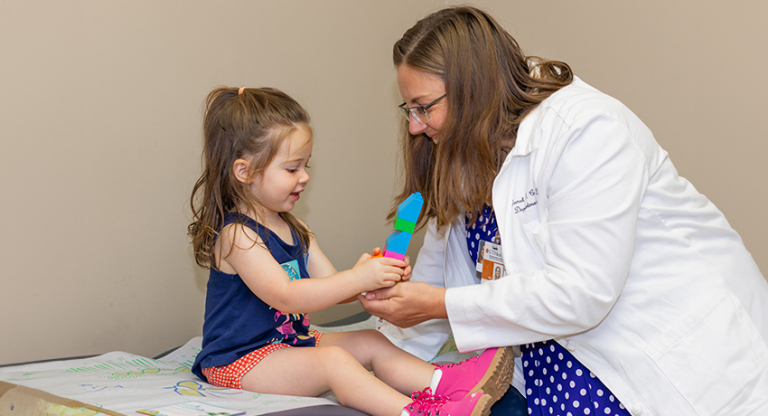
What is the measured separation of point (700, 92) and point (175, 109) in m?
1.81

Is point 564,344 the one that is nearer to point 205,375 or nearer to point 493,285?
point 493,285

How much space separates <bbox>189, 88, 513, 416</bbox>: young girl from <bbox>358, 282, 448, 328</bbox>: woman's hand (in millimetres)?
33

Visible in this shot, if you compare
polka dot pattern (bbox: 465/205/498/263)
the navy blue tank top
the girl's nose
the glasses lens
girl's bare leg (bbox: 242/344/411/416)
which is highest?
the glasses lens

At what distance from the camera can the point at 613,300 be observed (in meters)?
1.02

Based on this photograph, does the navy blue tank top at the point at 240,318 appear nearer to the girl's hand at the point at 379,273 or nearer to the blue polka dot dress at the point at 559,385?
the girl's hand at the point at 379,273

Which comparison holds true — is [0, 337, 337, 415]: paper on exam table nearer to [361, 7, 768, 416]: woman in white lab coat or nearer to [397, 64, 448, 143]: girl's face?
[361, 7, 768, 416]: woman in white lab coat

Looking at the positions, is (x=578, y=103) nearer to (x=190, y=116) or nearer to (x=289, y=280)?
(x=289, y=280)

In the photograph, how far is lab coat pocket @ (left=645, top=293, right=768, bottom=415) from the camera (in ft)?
3.32

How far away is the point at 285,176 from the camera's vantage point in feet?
4.40

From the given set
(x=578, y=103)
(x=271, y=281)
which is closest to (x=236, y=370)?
(x=271, y=281)

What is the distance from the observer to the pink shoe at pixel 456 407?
1043 millimetres

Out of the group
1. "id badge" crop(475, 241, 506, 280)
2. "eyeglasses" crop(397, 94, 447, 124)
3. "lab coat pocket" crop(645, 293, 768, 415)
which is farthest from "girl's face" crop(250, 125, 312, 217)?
"lab coat pocket" crop(645, 293, 768, 415)

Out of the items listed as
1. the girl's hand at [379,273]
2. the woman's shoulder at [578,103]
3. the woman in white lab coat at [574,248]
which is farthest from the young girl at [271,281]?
the woman's shoulder at [578,103]

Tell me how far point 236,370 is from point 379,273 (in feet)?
1.32
